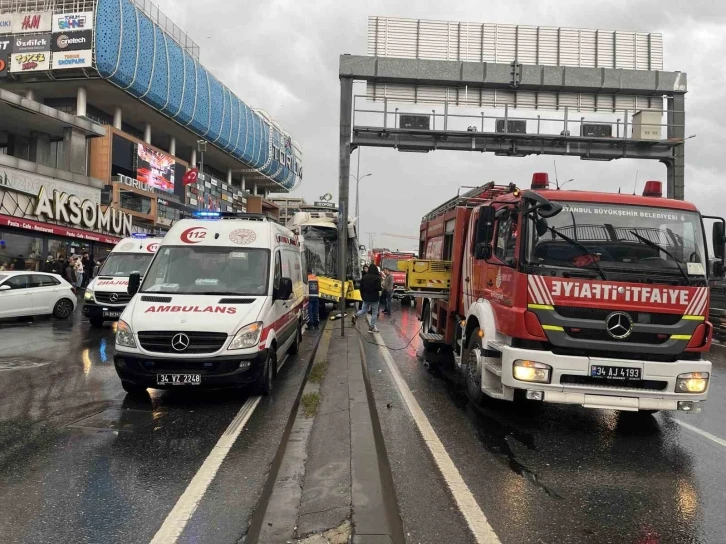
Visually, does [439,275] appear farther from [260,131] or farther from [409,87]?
[260,131]

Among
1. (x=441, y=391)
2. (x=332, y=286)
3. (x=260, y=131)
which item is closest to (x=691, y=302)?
(x=441, y=391)

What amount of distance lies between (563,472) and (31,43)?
4767cm

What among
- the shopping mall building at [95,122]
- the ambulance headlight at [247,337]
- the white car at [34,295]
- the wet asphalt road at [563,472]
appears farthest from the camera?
the shopping mall building at [95,122]

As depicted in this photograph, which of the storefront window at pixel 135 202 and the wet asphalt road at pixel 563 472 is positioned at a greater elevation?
the storefront window at pixel 135 202

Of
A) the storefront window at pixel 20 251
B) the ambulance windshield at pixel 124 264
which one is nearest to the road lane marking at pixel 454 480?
the ambulance windshield at pixel 124 264

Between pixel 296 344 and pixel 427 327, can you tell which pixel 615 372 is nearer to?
pixel 427 327

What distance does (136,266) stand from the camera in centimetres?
1398

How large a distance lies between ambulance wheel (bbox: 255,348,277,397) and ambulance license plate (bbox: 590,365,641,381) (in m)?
3.87

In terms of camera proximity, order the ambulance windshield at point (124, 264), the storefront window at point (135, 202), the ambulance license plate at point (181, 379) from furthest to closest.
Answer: the storefront window at point (135, 202) < the ambulance windshield at point (124, 264) < the ambulance license plate at point (181, 379)

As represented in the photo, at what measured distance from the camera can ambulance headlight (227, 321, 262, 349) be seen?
252 inches

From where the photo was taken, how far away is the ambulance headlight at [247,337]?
6.40 m

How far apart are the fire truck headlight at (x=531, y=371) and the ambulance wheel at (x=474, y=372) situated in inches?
37.0

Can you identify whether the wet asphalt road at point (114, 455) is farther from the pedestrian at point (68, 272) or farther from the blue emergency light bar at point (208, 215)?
the pedestrian at point (68, 272)

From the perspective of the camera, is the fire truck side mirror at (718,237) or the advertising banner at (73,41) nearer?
the fire truck side mirror at (718,237)
